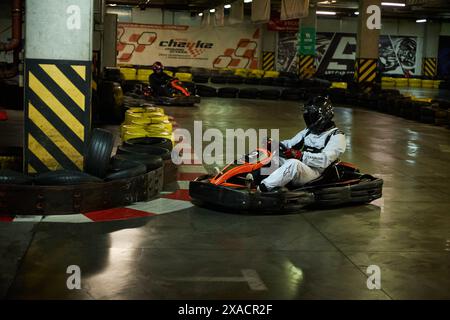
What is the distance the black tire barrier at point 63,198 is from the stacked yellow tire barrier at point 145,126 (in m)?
2.36

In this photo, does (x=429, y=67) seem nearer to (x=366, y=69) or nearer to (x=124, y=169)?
(x=366, y=69)

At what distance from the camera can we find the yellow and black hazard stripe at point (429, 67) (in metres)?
33.1

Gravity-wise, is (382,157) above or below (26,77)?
below

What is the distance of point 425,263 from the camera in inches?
157

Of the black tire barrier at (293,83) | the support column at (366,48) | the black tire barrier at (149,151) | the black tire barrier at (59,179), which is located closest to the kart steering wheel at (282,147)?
the black tire barrier at (149,151)

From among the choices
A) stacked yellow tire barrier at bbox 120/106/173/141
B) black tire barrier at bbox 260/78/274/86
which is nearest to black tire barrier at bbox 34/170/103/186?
stacked yellow tire barrier at bbox 120/106/173/141

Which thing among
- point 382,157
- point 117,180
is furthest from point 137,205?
point 382,157

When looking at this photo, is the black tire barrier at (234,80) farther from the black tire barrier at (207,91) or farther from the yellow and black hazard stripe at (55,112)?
the yellow and black hazard stripe at (55,112)

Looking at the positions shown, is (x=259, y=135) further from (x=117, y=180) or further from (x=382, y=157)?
(x=117, y=180)

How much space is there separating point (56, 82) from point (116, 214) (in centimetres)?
130

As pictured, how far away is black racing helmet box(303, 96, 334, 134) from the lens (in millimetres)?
5348

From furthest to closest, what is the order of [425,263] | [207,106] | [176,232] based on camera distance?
[207,106]
[176,232]
[425,263]
